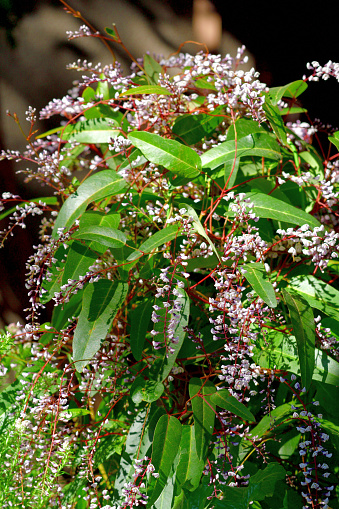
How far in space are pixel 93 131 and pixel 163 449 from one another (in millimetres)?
728

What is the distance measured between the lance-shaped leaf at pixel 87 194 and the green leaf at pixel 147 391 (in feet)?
1.07

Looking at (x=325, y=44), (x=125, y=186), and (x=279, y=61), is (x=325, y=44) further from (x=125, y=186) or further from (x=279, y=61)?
(x=125, y=186)

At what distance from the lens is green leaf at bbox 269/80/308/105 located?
87cm

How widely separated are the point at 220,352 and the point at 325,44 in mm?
1009

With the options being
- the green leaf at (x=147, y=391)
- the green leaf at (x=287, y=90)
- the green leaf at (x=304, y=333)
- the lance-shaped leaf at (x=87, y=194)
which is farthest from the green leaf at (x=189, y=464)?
the green leaf at (x=287, y=90)

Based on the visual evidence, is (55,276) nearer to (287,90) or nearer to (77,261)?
Answer: (77,261)

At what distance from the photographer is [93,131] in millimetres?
1036

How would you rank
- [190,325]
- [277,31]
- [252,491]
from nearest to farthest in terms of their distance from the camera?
[252,491] → [190,325] → [277,31]

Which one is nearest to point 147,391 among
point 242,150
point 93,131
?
point 242,150

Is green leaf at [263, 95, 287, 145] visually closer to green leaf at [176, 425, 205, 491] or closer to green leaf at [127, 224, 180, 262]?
green leaf at [127, 224, 180, 262]

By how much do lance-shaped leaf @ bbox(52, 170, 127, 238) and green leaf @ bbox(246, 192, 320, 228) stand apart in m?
0.27

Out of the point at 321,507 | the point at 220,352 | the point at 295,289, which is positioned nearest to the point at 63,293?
the point at 220,352

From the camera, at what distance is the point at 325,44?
128 cm

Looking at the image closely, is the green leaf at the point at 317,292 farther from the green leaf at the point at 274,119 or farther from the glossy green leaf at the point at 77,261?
the glossy green leaf at the point at 77,261
